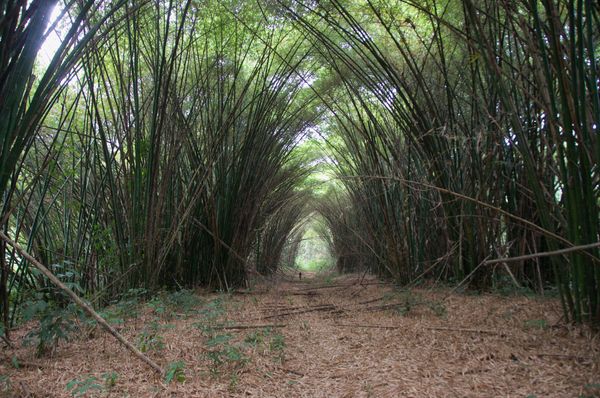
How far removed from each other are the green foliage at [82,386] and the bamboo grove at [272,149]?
1.77 ft

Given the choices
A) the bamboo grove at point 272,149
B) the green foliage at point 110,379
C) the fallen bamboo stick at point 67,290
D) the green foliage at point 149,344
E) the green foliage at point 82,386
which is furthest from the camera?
the green foliage at point 149,344

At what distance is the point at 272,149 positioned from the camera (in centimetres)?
399

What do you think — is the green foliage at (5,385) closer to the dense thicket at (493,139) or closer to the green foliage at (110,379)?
the green foliage at (110,379)

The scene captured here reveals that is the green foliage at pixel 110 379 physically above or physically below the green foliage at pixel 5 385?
below

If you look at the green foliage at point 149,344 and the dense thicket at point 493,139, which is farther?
the green foliage at point 149,344

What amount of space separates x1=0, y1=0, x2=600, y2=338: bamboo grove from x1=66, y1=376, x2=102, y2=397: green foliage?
54cm

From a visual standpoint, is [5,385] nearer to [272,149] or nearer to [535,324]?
[535,324]

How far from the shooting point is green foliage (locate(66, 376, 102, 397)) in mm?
1194

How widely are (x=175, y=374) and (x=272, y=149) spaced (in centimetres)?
282

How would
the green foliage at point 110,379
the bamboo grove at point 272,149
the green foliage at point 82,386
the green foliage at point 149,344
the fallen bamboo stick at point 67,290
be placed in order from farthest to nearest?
1. the green foliage at point 149,344
2. the bamboo grove at point 272,149
3. the green foliage at point 110,379
4. the green foliage at point 82,386
5. the fallen bamboo stick at point 67,290

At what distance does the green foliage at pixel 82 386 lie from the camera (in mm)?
1194

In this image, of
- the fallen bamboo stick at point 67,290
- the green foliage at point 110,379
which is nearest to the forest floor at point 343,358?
the green foliage at point 110,379

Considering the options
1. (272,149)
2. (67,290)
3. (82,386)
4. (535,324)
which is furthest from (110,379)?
(272,149)

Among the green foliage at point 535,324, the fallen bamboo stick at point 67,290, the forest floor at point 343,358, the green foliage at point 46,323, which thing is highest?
the fallen bamboo stick at point 67,290
